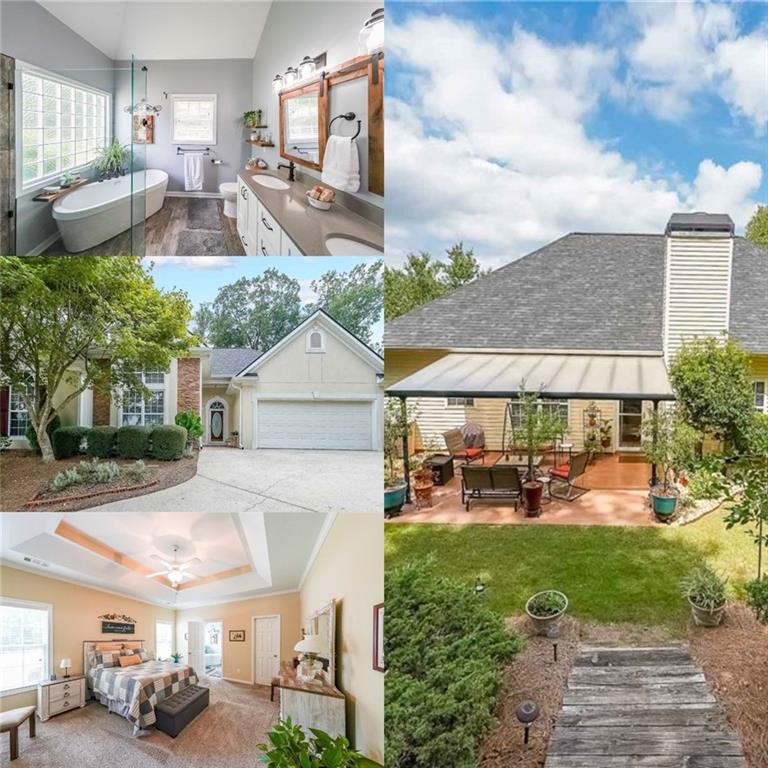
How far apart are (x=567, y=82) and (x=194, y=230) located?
1346mm

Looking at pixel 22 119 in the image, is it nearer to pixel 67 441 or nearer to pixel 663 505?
pixel 67 441

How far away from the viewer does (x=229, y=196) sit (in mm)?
2027

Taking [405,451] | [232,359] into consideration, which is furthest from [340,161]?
[405,451]

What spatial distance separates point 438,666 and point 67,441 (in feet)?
4.71

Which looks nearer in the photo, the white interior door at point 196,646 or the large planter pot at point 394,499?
the large planter pot at point 394,499

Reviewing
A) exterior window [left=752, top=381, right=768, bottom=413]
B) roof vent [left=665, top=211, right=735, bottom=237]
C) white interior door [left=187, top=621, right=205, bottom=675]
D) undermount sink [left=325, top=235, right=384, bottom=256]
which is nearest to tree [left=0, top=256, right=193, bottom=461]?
undermount sink [left=325, top=235, right=384, bottom=256]

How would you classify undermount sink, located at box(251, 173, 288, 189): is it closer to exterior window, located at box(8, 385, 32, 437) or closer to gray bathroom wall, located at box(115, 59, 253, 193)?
gray bathroom wall, located at box(115, 59, 253, 193)

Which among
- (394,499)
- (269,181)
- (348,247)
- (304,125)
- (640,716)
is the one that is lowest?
(640,716)

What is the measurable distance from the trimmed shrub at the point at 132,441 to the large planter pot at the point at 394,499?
0.81 m

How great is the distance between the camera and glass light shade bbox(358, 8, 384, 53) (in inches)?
78.3

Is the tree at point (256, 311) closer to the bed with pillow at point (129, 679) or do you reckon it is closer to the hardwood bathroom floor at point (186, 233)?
the hardwood bathroom floor at point (186, 233)

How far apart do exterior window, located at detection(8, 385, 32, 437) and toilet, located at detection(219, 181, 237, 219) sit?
0.94 m

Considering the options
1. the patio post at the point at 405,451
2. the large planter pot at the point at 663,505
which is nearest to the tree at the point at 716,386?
the large planter pot at the point at 663,505

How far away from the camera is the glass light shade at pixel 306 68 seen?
1.96 meters
